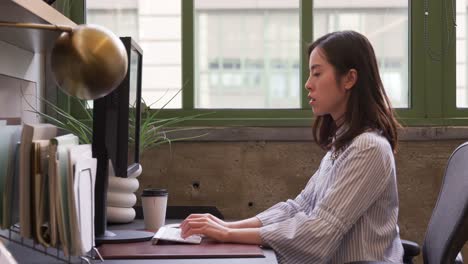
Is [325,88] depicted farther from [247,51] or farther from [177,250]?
[247,51]

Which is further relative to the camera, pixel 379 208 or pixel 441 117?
pixel 441 117

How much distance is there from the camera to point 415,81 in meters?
3.04

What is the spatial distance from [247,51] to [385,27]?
65 centimetres

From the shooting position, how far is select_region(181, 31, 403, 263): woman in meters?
1.74

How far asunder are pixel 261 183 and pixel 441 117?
0.84m

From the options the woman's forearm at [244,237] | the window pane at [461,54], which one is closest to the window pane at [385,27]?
the window pane at [461,54]

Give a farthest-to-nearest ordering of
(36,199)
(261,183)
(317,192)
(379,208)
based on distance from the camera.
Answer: (261,183) < (317,192) < (379,208) < (36,199)

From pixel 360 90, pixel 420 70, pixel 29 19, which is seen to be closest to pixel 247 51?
pixel 420 70

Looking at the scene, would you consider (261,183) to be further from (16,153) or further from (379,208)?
(16,153)

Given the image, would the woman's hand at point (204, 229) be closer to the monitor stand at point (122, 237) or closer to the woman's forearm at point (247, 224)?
the monitor stand at point (122, 237)

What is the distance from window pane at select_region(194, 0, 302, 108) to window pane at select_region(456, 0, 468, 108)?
28.4 inches

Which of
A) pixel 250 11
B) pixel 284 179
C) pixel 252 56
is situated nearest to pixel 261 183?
pixel 284 179

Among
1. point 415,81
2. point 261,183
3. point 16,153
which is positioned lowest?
point 261,183

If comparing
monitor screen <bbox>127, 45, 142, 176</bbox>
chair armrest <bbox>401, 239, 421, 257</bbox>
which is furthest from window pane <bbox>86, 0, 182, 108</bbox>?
chair armrest <bbox>401, 239, 421, 257</bbox>
